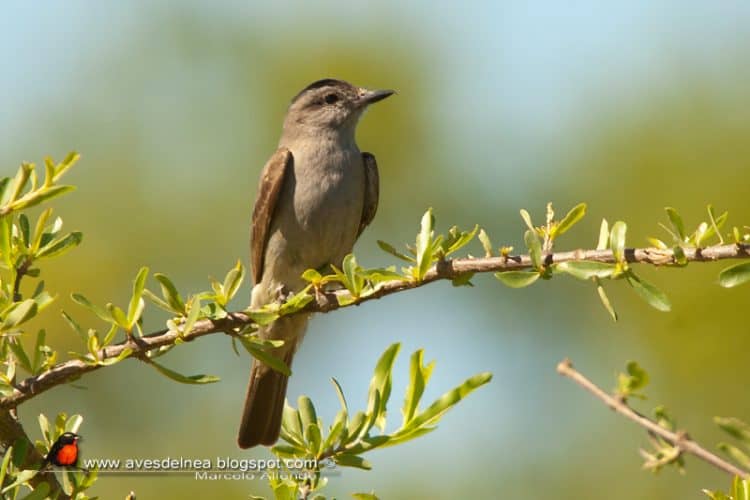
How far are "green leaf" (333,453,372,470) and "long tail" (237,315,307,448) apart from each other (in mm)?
3274

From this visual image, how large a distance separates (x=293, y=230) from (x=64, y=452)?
3574 mm

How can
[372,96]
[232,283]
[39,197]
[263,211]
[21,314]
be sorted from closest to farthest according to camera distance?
[21,314], [39,197], [232,283], [263,211], [372,96]

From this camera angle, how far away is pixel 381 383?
11.3 ft

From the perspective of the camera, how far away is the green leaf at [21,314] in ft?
9.96

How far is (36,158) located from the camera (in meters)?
12.5

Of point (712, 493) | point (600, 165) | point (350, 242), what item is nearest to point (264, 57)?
point (600, 165)

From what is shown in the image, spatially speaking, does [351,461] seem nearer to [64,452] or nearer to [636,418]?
[64,452]

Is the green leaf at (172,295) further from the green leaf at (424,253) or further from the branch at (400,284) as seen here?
the green leaf at (424,253)

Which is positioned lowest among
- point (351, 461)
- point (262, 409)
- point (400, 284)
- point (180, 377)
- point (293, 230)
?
point (262, 409)

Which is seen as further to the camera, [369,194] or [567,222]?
[369,194]

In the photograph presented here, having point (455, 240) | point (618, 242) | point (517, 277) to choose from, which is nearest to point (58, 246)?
point (455, 240)

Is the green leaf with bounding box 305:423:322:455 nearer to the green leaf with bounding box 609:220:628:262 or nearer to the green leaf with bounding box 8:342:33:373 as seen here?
the green leaf with bounding box 8:342:33:373

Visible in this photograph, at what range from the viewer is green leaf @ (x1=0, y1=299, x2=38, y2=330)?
3035mm

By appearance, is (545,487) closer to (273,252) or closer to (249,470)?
(273,252)
